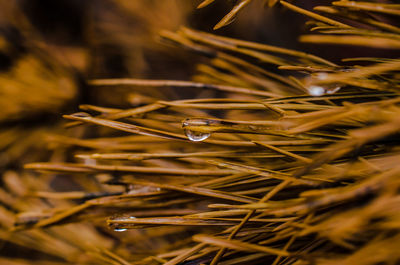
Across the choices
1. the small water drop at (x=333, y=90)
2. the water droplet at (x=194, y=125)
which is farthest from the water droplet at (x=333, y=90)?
the water droplet at (x=194, y=125)

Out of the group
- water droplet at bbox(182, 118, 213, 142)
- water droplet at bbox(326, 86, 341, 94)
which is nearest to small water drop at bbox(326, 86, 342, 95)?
water droplet at bbox(326, 86, 341, 94)

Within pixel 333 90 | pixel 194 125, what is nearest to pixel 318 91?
pixel 333 90

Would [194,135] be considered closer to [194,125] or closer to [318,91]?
[194,125]

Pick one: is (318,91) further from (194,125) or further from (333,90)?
(194,125)

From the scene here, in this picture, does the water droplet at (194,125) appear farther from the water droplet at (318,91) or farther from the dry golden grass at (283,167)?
the water droplet at (318,91)

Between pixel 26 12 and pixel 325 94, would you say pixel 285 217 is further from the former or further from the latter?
pixel 26 12

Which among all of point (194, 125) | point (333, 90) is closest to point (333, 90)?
point (333, 90)

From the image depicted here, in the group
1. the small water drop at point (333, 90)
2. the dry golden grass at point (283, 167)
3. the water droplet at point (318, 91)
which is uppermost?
the water droplet at point (318, 91)

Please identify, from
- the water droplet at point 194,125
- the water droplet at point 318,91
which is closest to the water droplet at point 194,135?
the water droplet at point 194,125

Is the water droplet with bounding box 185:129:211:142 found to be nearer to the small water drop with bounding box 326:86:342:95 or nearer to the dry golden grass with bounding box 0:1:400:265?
the dry golden grass with bounding box 0:1:400:265

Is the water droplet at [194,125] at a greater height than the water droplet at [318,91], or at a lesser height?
lesser

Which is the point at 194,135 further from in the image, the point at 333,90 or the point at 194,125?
the point at 333,90

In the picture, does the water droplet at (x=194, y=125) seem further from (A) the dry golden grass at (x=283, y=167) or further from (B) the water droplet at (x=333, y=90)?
(B) the water droplet at (x=333, y=90)
